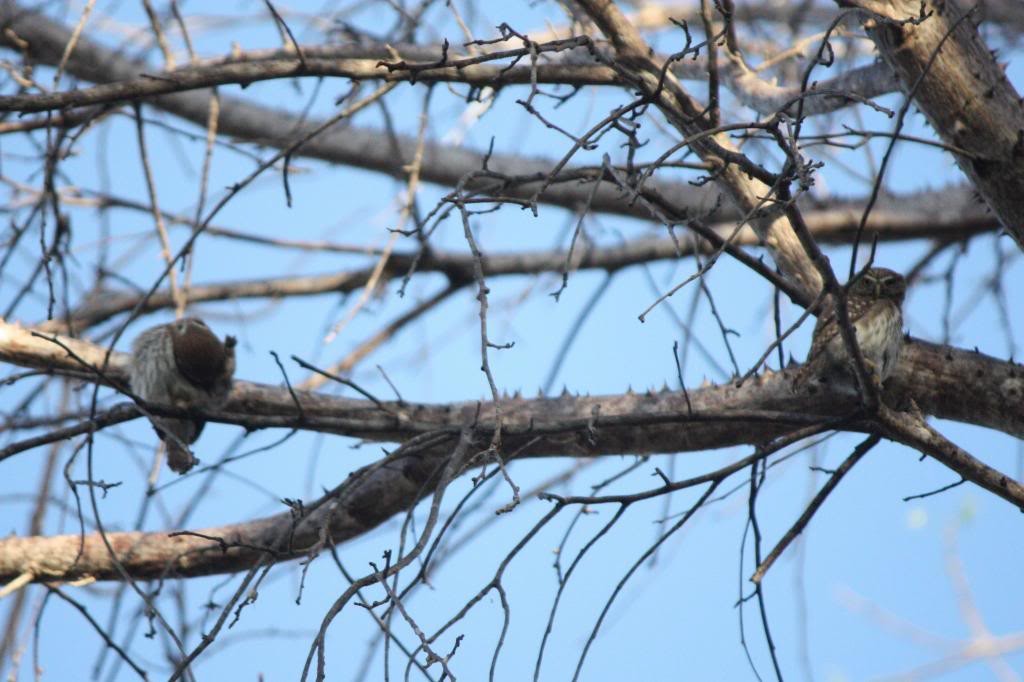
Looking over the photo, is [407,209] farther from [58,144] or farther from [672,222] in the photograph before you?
[672,222]

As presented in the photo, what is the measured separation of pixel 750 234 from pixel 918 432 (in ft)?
7.98

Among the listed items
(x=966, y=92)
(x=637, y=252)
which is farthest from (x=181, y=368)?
(x=966, y=92)

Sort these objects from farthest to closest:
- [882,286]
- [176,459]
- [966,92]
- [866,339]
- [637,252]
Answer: [637,252] < [882,286] < [176,459] < [866,339] < [966,92]

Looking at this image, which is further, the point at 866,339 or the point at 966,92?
the point at 866,339

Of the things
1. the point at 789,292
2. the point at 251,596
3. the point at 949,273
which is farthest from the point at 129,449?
the point at 949,273

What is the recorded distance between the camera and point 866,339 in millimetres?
4082

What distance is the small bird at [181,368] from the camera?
15.1 feet

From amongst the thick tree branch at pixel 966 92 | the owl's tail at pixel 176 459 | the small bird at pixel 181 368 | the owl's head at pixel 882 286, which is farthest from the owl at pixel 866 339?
the owl's tail at pixel 176 459

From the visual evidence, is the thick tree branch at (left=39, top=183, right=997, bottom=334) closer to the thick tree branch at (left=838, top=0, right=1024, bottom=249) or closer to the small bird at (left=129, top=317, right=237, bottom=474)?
the small bird at (left=129, top=317, right=237, bottom=474)

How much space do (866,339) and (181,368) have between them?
8.80ft

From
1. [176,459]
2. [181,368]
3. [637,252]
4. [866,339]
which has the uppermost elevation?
[637,252]

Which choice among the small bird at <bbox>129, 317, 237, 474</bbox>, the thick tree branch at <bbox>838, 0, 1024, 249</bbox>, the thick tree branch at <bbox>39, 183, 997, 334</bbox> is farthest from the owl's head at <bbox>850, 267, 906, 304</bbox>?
the small bird at <bbox>129, 317, 237, 474</bbox>

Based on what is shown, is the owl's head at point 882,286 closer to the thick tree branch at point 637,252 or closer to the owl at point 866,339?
the owl at point 866,339

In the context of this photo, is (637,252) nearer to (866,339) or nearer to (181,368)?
(866,339)
